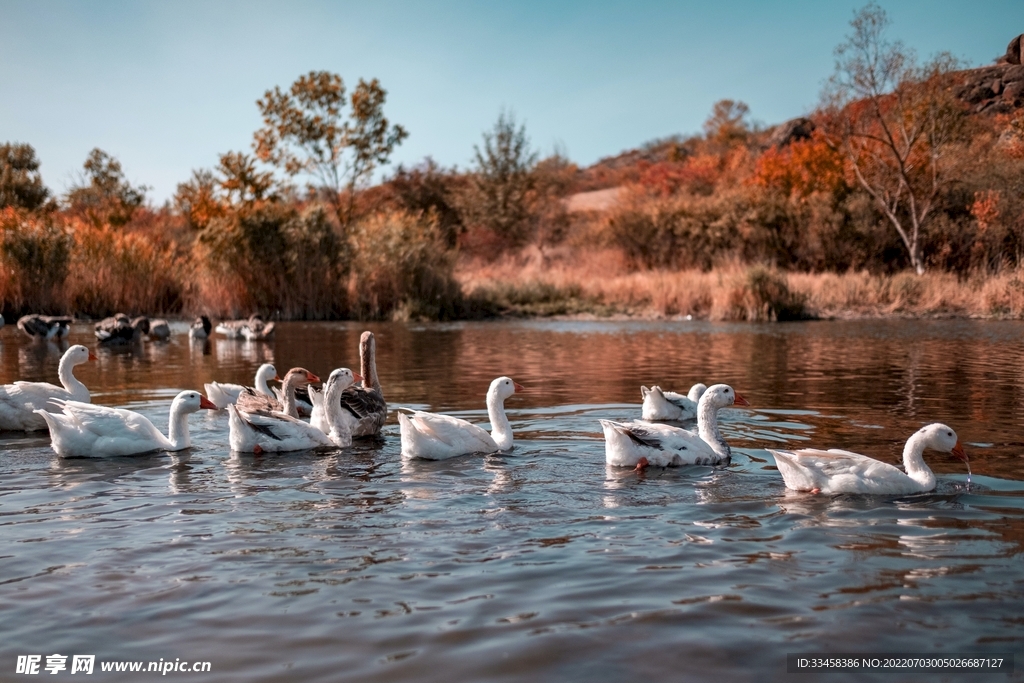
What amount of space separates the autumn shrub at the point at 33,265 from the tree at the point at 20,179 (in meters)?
24.7

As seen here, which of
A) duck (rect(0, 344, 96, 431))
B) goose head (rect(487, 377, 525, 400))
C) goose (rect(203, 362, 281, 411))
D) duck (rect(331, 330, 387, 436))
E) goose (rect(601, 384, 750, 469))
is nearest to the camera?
goose (rect(601, 384, 750, 469))

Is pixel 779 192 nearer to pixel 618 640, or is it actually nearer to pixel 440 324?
pixel 440 324

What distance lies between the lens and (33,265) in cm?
2834

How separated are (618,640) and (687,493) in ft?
9.38

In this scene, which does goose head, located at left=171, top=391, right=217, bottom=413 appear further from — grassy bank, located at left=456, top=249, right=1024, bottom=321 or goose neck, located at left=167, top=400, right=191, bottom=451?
grassy bank, located at left=456, top=249, right=1024, bottom=321

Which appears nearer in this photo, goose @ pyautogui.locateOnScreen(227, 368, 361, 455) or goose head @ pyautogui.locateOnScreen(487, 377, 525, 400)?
goose @ pyautogui.locateOnScreen(227, 368, 361, 455)

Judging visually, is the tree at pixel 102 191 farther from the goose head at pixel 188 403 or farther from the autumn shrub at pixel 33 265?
the goose head at pixel 188 403

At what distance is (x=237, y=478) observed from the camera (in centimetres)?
754

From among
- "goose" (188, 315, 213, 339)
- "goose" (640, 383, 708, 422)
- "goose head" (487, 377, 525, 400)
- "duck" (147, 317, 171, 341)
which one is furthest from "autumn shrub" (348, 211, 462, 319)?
"goose head" (487, 377, 525, 400)

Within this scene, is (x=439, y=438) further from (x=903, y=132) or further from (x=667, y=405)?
(x=903, y=132)

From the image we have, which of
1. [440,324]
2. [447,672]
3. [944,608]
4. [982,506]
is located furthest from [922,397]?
[440,324]

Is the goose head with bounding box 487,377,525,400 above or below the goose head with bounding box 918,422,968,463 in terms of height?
above

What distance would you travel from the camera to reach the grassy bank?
28781mm

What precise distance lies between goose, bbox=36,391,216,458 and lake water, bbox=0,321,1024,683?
0.16 m
